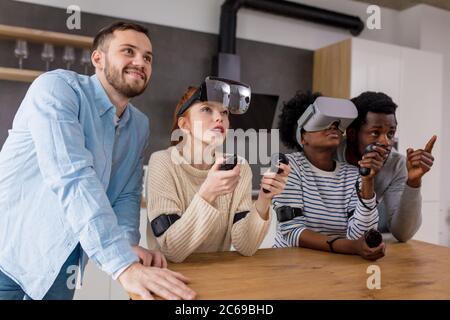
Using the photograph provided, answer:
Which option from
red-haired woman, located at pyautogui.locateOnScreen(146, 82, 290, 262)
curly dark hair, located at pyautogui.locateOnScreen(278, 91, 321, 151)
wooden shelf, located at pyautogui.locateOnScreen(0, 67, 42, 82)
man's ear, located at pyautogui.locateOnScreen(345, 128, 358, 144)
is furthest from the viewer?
wooden shelf, located at pyautogui.locateOnScreen(0, 67, 42, 82)

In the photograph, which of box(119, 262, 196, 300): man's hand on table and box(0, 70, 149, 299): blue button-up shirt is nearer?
box(119, 262, 196, 300): man's hand on table

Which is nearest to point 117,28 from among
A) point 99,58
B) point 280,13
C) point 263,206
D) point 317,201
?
point 99,58

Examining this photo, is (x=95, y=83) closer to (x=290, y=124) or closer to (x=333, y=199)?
(x=290, y=124)

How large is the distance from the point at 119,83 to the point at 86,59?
162cm

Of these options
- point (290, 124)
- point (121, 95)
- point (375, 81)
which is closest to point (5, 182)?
point (121, 95)

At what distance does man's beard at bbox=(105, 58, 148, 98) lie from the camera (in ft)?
3.42

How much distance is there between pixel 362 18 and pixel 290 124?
2760mm

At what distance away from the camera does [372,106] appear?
1.23m

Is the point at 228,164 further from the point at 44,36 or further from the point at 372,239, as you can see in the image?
the point at 44,36

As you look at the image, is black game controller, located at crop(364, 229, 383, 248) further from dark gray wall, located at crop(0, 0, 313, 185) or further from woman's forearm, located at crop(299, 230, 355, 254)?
dark gray wall, located at crop(0, 0, 313, 185)

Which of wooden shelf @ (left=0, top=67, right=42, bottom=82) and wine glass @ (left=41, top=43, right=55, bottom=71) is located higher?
wine glass @ (left=41, top=43, right=55, bottom=71)

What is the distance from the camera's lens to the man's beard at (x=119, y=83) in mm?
1043

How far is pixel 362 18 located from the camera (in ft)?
Result: 12.1

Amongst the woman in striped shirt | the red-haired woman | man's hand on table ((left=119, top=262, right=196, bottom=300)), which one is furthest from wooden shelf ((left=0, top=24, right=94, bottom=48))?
man's hand on table ((left=119, top=262, right=196, bottom=300))
